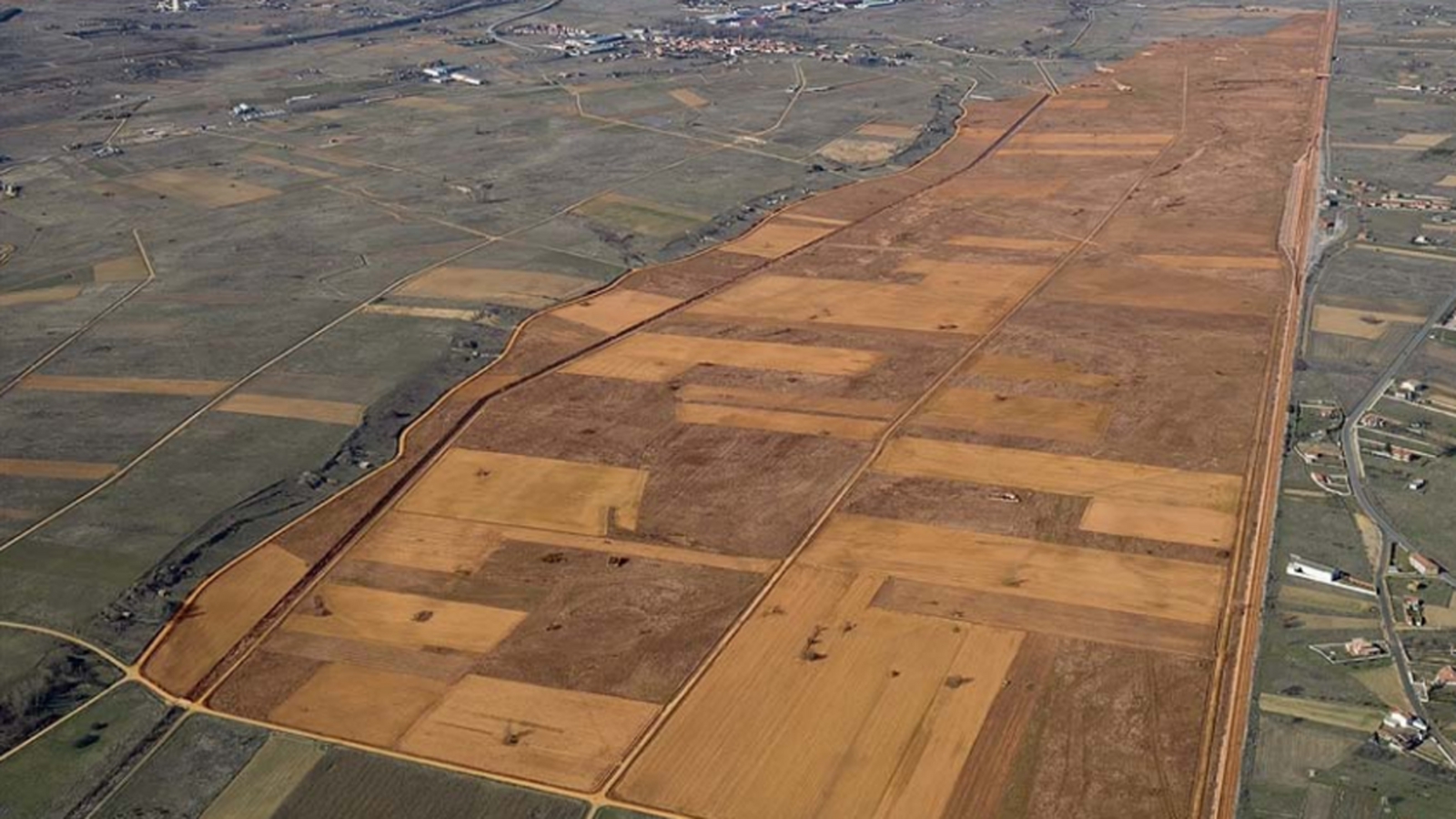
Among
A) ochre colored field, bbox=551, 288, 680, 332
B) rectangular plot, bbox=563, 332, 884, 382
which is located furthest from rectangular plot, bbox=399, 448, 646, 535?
ochre colored field, bbox=551, 288, 680, 332

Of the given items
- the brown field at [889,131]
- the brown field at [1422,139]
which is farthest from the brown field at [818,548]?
the brown field at [1422,139]

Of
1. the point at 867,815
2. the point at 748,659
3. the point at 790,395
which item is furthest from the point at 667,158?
the point at 867,815

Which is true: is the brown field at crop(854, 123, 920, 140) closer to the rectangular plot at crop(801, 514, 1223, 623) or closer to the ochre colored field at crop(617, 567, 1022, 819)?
the rectangular plot at crop(801, 514, 1223, 623)

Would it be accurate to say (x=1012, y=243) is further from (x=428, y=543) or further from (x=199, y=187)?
(x=199, y=187)

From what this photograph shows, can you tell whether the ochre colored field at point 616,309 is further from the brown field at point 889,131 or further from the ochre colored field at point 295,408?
the brown field at point 889,131

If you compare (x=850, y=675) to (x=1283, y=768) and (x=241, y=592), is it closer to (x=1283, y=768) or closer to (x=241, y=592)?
(x=1283, y=768)

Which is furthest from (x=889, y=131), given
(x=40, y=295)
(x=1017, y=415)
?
(x=40, y=295)
